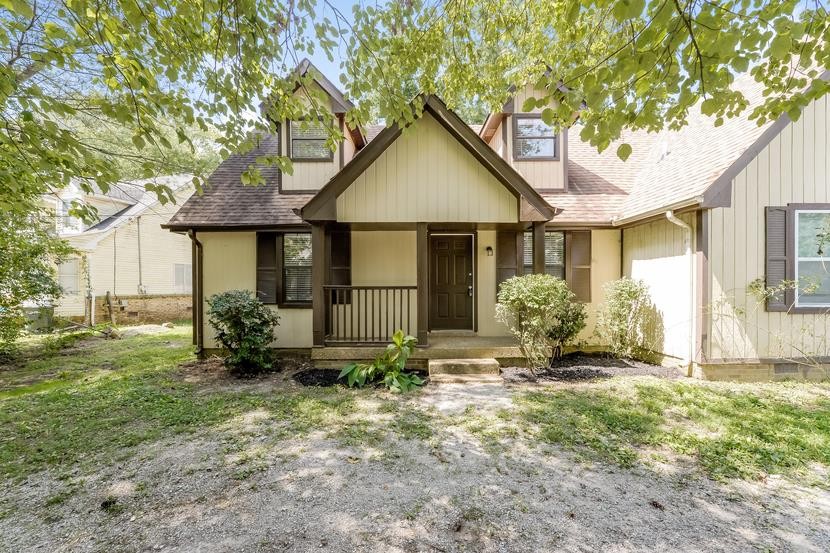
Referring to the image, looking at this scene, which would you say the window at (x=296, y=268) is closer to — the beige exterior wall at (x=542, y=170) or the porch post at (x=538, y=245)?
the porch post at (x=538, y=245)

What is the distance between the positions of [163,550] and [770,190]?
351 inches

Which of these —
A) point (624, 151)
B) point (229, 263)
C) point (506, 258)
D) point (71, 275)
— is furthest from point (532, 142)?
point (71, 275)

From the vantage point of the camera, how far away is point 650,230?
723 centimetres

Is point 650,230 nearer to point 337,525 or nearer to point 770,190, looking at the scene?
point 770,190

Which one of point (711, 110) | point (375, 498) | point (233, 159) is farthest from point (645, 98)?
point (233, 159)

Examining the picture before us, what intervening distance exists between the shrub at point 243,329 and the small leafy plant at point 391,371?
1.68m

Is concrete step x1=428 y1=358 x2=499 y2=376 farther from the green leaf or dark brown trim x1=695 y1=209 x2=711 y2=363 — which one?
the green leaf

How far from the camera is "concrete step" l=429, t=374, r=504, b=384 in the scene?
6.02 meters

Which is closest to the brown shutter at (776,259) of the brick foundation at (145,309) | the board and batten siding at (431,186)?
the board and batten siding at (431,186)

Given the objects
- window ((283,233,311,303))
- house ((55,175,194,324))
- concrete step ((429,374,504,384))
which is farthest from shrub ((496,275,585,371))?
house ((55,175,194,324))

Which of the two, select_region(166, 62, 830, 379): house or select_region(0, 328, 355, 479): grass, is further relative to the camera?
select_region(166, 62, 830, 379): house

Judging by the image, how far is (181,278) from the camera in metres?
17.4

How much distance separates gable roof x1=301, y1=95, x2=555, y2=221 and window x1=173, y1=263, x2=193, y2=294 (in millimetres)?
13630

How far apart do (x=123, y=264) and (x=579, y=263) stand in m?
17.0
